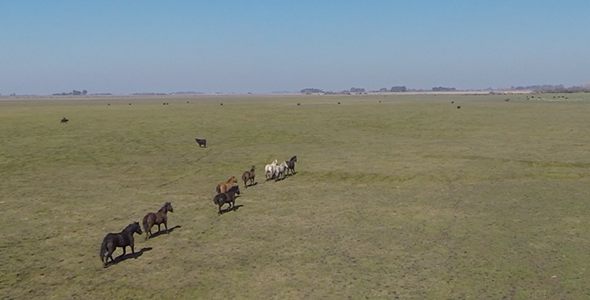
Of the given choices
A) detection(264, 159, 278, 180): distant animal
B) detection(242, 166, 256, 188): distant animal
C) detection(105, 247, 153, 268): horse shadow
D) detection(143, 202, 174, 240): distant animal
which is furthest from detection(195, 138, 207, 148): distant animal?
detection(105, 247, 153, 268): horse shadow

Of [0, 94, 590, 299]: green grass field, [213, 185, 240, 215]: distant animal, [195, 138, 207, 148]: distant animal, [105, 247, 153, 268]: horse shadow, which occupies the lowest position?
[105, 247, 153, 268]: horse shadow

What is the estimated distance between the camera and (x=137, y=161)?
3288 centimetres

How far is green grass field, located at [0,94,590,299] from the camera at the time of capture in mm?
13336

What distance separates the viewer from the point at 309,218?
1956 centimetres

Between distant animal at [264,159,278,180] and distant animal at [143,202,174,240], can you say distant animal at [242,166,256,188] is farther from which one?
distant animal at [143,202,174,240]

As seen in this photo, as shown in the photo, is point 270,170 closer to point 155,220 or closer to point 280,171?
point 280,171

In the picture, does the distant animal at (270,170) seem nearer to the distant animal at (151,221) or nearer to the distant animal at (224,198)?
the distant animal at (224,198)

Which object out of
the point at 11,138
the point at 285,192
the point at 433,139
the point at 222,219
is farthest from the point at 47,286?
the point at 433,139

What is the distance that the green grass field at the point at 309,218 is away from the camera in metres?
13.3

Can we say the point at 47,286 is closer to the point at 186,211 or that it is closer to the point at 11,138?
the point at 186,211

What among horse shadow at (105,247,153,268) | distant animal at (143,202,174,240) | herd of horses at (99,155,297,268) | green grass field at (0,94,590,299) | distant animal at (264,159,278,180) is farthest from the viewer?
distant animal at (264,159,278,180)

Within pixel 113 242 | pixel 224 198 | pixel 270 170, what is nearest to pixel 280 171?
pixel 270 170

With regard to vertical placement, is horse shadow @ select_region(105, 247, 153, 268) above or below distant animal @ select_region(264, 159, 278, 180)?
below

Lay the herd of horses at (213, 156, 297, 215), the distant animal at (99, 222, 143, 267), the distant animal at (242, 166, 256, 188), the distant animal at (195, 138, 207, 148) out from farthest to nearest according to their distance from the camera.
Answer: the distant animal at (195, 138, 207, 148), the distant animal at (242, 166, 256, 188), the herd of horses at (213, 156, 297, 215), the distant animal at (99, 222, 143, 267)
